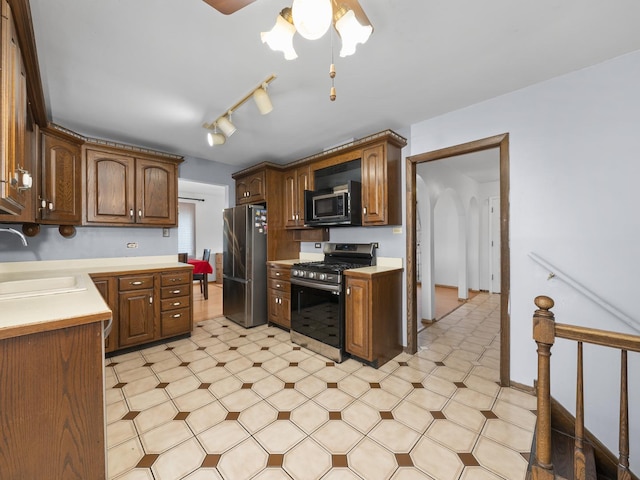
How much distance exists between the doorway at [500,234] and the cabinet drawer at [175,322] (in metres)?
2.61

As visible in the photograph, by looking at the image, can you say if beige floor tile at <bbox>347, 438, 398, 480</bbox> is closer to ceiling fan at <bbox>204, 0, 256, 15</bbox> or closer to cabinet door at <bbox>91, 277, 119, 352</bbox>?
ceiling fan at <bbox>204, 0, 256, 15</bbox>

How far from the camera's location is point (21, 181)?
4.41 ft

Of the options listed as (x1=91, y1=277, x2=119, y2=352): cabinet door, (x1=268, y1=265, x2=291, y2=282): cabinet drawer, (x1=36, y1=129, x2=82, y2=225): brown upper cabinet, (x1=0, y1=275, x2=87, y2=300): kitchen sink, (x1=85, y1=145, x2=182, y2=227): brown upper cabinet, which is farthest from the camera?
(x1=268, y1=265, x2=291, y2=282): cabinet drawer

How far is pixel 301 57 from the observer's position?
5.90ft

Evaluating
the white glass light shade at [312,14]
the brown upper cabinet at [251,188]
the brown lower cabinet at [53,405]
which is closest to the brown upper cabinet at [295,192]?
the brown upper cabinet at [251,188]

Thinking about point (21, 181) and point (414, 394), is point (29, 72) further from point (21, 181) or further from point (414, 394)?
point (414, 394)

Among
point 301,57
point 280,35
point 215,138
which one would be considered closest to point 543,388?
point 280,35

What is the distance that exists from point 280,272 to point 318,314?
881mm

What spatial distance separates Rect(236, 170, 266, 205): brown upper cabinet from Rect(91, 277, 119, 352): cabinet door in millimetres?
1957

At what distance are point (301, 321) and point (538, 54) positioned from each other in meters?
3.04

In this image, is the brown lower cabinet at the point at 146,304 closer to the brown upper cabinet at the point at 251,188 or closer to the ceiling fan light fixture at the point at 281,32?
the brown upper cabinet at the point at 251,188

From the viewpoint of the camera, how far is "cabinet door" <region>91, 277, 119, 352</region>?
269 centimetres

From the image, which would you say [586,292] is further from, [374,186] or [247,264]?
[247,264]

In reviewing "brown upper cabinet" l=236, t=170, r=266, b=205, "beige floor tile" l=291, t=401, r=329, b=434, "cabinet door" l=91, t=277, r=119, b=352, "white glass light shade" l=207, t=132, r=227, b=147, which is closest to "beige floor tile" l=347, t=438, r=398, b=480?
"beige floor tile" l=291, t=401, r=329, b=434
